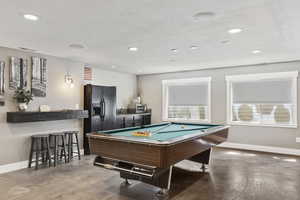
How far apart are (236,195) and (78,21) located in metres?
3.40

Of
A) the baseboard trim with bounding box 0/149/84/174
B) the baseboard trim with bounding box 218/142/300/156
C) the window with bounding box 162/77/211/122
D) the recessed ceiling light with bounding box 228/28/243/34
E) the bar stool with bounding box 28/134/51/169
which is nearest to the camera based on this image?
the recessed ceiling light with bounding box 228/28/243/34

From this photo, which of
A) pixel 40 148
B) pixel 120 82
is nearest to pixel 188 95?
pixel 120 82

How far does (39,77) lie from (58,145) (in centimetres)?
164

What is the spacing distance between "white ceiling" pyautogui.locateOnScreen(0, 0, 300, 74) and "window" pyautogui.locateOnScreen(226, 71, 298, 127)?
40.4 inches

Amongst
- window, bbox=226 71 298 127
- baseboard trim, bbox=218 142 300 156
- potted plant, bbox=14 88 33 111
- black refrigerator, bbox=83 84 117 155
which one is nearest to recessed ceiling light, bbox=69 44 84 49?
potted plant, bbox=14 88 33 111

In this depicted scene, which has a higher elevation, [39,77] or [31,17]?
[31,17]

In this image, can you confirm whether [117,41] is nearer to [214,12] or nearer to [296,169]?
[214,12]

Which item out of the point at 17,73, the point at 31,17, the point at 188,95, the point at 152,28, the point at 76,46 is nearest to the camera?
the point at 31,17

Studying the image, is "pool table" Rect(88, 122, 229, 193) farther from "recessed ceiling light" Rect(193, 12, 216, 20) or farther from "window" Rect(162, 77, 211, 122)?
"window" Rect(162, 77, 211, 122)

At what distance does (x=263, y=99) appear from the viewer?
6.14 m

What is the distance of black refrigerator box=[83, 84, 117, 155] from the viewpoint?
18.7 ft

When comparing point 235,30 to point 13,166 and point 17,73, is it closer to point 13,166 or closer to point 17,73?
point 17,73

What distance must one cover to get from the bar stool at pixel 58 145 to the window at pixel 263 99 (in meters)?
4.78

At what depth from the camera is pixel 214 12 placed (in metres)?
2.64
